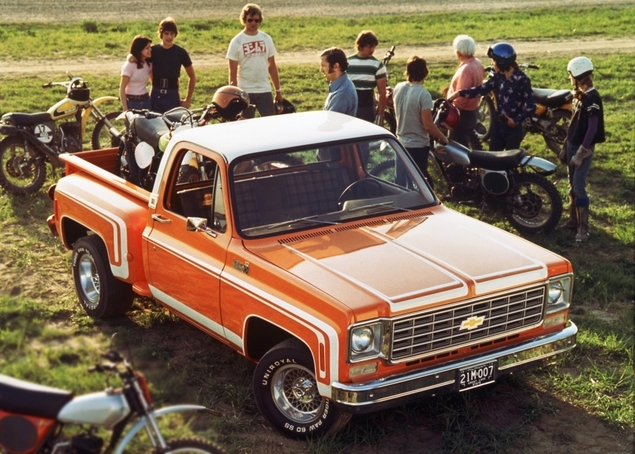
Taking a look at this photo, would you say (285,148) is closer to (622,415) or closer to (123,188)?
(123,188)

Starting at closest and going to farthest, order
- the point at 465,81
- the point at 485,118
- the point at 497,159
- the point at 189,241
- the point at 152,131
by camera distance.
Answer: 1. the point at 189,241
2. the point at 152,131
3. the point at 497,159
4. the point at 465,81
5. the point at 485,118

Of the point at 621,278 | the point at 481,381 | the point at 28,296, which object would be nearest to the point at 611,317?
the point at 621,278

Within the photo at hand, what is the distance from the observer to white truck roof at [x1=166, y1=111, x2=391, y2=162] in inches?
288

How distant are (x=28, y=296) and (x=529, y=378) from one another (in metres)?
4.45

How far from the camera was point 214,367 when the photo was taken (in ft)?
24.8

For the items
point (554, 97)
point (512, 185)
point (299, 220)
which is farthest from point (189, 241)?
point (554, 97)

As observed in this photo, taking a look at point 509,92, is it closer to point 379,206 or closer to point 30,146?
point 379,206

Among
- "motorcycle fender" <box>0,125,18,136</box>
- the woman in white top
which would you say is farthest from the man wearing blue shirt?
"motorcycle fender" <box>0,125,18,136</box>

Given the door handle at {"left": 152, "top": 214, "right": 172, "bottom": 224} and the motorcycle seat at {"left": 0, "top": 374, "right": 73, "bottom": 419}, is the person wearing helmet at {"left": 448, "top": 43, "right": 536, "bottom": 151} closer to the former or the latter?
the door handle at {"left": 152, "top": 214, "right": 172, "bottom": 224}

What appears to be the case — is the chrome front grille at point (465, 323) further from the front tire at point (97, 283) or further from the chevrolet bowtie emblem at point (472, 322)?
the front tire at point (97, 283)

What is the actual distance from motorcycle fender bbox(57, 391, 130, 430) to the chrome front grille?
2.19 meters

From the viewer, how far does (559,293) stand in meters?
6.91

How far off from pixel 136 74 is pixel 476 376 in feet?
23.7

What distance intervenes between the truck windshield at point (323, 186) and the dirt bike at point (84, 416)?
262cm
